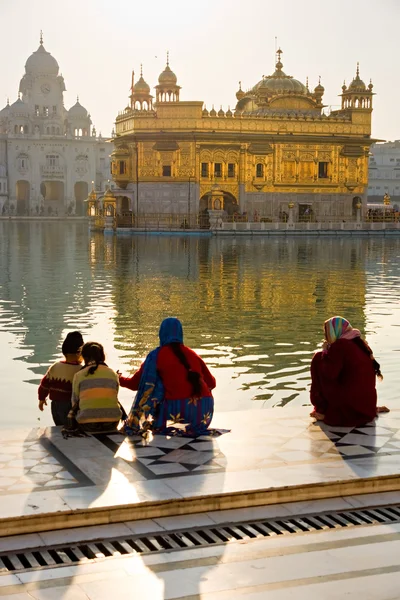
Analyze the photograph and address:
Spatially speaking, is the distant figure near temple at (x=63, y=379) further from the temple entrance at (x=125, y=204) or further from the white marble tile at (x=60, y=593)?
the temple entrance at (x=125, y=204)

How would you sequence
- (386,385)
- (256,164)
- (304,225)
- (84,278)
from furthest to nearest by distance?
(256,164) → (304,225) → (84,278) → (386,385)

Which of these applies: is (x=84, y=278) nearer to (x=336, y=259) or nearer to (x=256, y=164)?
(x=336, y=259)

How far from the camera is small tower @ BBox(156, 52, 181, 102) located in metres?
55.5

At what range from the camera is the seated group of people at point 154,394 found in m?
6.97

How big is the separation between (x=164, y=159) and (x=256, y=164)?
18.8 ft

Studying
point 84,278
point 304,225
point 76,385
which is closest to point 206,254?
point 84,278

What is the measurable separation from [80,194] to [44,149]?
21.7 ft

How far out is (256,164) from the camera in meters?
56.0

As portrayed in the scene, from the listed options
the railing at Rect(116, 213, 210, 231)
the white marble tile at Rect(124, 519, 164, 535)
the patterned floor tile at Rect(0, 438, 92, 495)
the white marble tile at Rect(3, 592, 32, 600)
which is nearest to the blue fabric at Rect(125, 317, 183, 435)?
the patterned floor tile at Rect(0, 438, 92, 495)

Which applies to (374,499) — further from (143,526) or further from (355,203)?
(355,203)

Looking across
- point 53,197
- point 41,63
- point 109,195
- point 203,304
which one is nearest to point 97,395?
point 203,304

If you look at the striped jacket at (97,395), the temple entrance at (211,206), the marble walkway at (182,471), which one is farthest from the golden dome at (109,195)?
the striped jacket at (97,395)

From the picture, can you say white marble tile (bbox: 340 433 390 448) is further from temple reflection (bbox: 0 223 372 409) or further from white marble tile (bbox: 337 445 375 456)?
temple reflection (bbox: 0 223 372 409)

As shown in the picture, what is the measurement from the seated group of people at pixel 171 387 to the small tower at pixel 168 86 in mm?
49697
